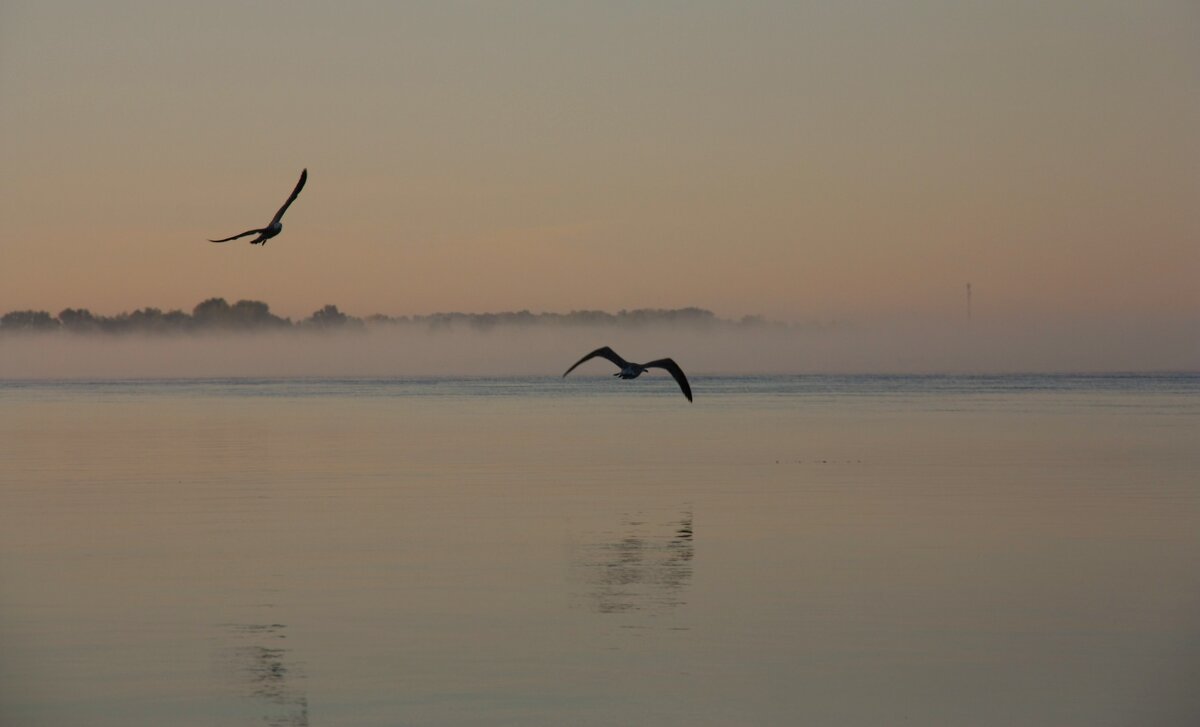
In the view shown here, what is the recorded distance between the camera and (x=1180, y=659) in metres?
16.9

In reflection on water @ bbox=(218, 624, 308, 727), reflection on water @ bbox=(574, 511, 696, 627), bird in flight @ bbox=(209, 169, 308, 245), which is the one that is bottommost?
reflection on water @ bbox=(218, 624, 308, 727)

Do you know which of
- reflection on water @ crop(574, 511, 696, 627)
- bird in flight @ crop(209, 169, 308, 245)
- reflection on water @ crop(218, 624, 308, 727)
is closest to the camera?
reflection on water @ crop(218, 624, 308, 727)

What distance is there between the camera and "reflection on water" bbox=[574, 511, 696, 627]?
64.0ft

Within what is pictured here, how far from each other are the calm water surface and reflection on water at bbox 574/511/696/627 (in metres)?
0.08

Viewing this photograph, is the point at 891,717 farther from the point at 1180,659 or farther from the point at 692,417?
the point at 692,417

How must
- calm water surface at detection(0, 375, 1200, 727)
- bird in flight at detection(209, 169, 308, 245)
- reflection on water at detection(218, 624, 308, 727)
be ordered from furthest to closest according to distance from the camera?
1. bird in flight at detection(209, 169, 308, 245)
2. calm water surface at detection(0, 375, 1200, 727)
3. reflection on water at detection(218, 624, 308, 727)

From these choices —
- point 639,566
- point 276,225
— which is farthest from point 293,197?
point 639,566

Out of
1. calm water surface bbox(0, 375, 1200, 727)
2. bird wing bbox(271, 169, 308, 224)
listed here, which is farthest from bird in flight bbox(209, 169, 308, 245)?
calm water surface bbox(0, 375, 1200, 727)

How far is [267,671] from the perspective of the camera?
16016 mm

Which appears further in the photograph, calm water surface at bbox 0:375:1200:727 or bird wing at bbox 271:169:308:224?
bird wing at bbox 271:169:308:224

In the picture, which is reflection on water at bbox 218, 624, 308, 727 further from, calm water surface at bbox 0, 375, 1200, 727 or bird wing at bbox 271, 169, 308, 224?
bird wing at bbox 271, 169, 308, 224

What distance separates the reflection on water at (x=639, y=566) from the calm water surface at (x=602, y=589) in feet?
0.26

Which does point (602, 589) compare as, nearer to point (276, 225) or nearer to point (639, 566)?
point (639, 566)

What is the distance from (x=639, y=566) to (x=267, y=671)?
23.8ft
